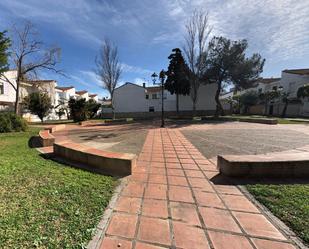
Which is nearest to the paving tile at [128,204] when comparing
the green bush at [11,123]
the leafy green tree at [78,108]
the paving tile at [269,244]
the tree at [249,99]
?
the paving tile at [269,244]

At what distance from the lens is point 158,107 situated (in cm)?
3281

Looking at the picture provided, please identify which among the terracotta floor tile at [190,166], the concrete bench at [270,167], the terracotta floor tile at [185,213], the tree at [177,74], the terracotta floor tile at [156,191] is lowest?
the terracotta floor tile at [185,213]

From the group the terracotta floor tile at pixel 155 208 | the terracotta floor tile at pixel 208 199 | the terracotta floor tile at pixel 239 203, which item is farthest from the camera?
the terracotta floor tile at pixel 208 199

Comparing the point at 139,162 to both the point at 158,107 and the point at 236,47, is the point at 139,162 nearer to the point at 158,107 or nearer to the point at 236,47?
the point at 236,47

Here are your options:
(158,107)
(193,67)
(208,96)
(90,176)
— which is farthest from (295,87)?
(90,176)

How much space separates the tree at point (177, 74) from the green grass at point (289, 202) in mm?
23346

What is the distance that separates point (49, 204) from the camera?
2.45 meters

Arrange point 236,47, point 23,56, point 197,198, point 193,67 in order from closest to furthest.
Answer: point 197,198, point 23,56, point 236,47, point 193,67

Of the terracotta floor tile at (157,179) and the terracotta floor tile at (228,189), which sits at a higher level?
the terracotta floor tile at (157,179)

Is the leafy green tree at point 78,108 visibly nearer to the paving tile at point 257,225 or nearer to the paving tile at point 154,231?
the paving tile at point 154,231

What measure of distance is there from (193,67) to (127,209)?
919 inches

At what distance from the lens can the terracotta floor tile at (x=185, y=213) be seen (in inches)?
87.0

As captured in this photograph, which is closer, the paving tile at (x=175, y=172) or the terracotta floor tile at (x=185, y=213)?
the terracotta floor tile at (x=185, y=213)

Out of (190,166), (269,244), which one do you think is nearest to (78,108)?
(190,166)
